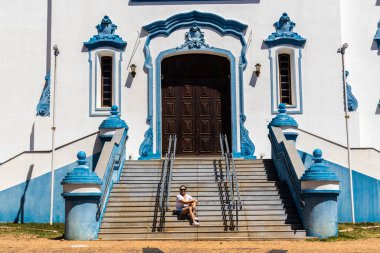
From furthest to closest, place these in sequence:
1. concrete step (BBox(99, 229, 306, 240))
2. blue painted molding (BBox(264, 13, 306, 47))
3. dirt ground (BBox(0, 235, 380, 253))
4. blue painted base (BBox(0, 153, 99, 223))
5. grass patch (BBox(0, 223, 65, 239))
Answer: blue painted molding (BBox(264, 13, 306, 47)), blue painted base (BBox(0, 153, 99, 223)), grass patch (BBox(0, 223, 65, 239)), concrete step (BBox(99, 229, 306, 240)), dirt ground (BBox(0, 235, 380, 253))

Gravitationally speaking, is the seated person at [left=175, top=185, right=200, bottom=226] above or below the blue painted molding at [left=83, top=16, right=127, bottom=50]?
below

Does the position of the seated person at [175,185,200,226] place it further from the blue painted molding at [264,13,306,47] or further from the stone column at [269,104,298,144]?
the blue painted molding at [264,13,306,47]

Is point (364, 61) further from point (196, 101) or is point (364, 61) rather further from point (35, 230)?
point (35, 230)

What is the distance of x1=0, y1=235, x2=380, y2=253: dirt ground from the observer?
12047mm

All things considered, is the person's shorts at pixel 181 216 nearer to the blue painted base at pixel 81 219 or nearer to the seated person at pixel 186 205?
the seated person at pixel 186 205

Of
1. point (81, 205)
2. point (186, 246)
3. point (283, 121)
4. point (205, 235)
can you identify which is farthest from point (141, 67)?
point (186, 246)

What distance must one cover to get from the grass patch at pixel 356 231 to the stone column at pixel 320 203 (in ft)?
1.08

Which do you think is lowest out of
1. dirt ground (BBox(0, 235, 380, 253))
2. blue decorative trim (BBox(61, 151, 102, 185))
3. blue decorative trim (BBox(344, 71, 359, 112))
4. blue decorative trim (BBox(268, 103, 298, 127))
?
dirt ground (BBox(0, 235, 380, 253))

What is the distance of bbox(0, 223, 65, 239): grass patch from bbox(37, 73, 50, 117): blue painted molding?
450 centimetres

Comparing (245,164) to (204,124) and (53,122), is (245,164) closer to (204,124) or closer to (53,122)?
(204,124)

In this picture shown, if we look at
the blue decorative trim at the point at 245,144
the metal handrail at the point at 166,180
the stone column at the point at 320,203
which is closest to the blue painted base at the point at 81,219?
the metal handrail at the point at 166,180

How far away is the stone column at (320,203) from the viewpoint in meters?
14.5

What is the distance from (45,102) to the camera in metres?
21.5

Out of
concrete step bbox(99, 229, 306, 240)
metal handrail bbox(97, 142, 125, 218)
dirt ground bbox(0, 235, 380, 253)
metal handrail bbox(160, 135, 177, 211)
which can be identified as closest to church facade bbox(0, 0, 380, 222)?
metal handrail bbox(160, 135, 177, 211)
